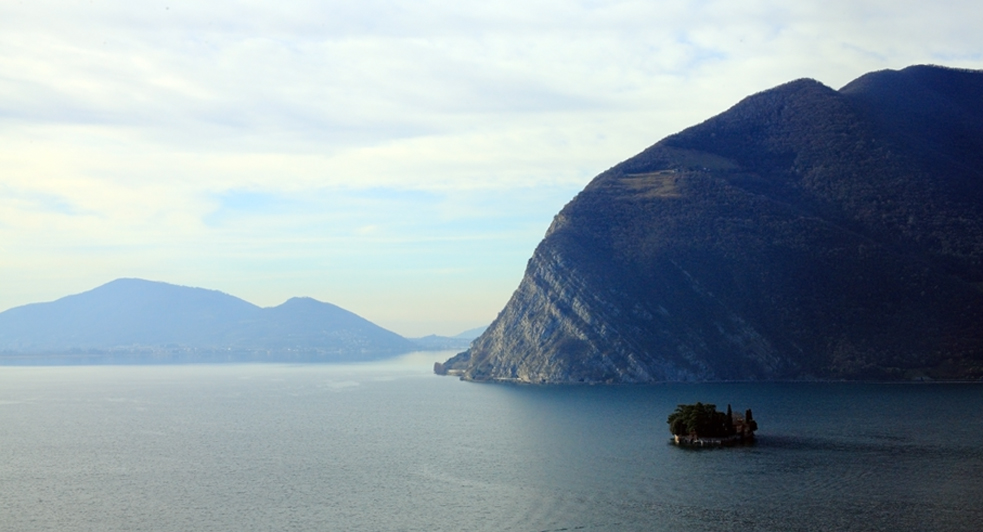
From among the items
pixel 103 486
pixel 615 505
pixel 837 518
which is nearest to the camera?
pixel 837 518

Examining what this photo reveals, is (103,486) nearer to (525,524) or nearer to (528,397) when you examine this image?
(525,524)

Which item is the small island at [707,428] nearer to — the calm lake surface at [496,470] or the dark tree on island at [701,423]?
the dark tree on island at [701,423]

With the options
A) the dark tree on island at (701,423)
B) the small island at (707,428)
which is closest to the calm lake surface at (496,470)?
the small island at (707,428)

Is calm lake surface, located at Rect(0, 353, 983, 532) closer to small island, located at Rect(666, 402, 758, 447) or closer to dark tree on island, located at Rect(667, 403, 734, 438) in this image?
small island, located at Rect(666, 402, 758, 447)

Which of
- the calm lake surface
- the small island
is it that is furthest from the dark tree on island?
the calm lake surface

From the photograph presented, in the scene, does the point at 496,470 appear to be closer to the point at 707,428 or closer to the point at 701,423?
the point at 701,423

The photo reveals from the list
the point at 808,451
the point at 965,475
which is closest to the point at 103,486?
the point at 808,451

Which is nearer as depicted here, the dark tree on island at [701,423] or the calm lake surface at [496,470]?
the calm lake surface at [496,470]
